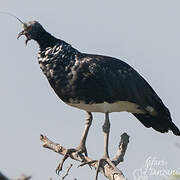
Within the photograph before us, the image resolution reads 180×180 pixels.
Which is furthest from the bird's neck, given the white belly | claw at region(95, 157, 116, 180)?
claw at region(95, 157, 116, 180)

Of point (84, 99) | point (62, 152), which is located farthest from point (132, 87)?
point (62, 152)

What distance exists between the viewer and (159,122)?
7.74 m

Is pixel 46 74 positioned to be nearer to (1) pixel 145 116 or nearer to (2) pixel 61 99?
(2) pixel 61 99

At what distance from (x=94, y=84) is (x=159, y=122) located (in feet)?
4.12

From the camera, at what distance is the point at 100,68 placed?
7258 mm

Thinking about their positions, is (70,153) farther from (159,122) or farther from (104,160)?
(159,122)

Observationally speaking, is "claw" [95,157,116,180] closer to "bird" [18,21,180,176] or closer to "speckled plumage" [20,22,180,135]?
"bird" [18,21,180,176]

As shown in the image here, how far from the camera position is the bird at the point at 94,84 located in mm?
6973

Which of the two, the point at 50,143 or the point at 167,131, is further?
the point at 167,131

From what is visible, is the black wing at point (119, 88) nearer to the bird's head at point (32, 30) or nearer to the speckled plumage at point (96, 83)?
the speckled plumage at point (96, 83)

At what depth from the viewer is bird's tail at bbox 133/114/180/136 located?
25.1 feet

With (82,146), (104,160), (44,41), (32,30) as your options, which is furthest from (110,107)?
(32,30)

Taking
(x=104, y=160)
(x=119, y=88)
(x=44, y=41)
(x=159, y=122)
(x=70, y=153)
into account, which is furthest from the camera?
(x=159, y=122)

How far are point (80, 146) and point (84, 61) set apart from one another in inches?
44.2
